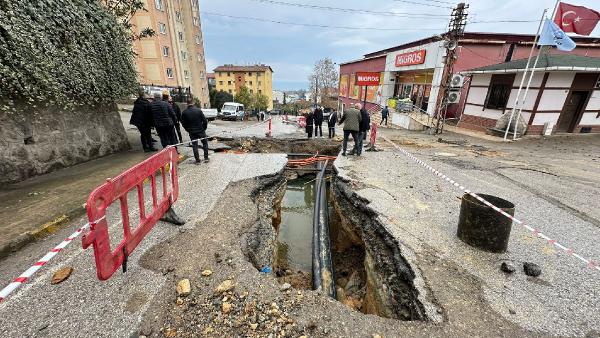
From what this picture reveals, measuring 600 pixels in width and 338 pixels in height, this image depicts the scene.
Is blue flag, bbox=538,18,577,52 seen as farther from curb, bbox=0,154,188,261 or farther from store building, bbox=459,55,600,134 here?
curb, bbox=0,154,188,261

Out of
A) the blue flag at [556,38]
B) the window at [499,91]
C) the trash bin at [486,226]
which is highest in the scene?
the blue flag at [556,38]

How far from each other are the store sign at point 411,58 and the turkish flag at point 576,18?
9461 mm

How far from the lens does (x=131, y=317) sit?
2352 millimetres

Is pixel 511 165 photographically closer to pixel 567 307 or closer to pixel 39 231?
pixel 567 307

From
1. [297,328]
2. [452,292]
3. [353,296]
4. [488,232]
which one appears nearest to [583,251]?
[488,232]

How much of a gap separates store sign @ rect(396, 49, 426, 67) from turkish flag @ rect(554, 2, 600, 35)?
31.0ft

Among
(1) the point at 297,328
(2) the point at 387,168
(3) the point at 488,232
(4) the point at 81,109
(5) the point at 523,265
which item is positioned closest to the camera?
(1) the point at 297,328

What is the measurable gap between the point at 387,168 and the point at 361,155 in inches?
61.1

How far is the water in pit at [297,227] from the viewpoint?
545 cm

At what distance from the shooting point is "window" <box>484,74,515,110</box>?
13398 mm

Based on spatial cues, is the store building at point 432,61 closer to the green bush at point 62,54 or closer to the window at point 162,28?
the green bush at point 62,54

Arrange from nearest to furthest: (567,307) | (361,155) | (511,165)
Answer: (567,307)
(511,165)
(361,155)

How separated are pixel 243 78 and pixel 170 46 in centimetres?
4523

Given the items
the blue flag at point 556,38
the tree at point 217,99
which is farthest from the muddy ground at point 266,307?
the tree at point 217,99
